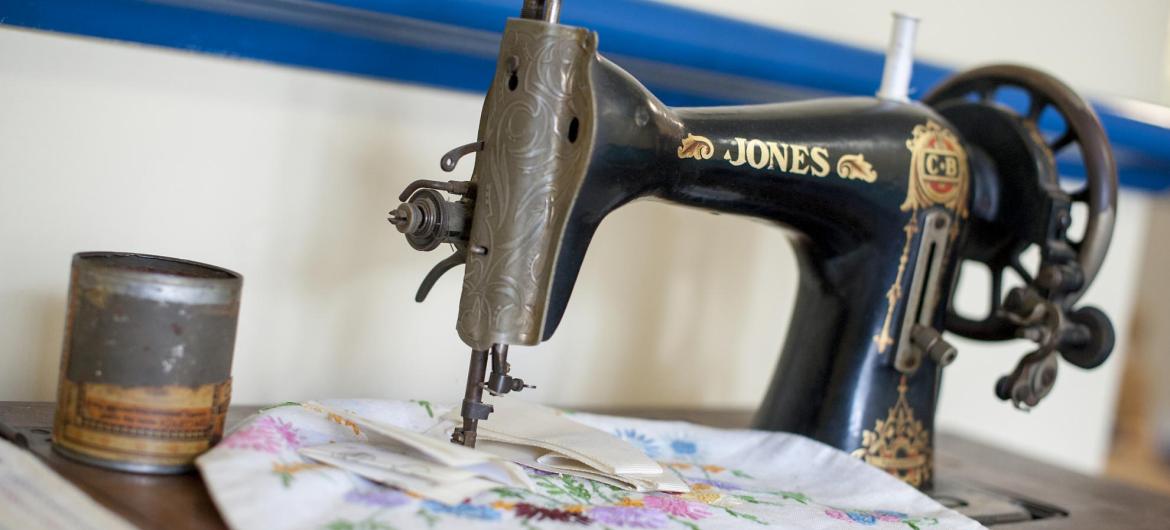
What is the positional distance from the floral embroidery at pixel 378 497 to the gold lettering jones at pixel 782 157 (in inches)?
12.5

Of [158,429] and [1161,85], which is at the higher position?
[1161,85]

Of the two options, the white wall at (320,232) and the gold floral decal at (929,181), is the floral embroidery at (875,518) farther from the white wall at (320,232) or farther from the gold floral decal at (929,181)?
the white wall at (320,232)

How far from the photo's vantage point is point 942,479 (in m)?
1.18

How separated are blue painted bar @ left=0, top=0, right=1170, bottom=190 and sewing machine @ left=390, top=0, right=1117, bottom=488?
190mm

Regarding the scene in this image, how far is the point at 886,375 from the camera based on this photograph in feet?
3.52

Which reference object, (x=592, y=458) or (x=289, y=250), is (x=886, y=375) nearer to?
(x=592, y=458)

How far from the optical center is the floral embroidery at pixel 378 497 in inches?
28.5

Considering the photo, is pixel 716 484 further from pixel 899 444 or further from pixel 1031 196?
pixel 1031 196

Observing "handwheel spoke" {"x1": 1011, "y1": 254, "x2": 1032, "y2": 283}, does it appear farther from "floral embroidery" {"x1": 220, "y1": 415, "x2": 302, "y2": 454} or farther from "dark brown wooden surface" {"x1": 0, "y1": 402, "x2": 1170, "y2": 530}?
"floral embroidery" {"x1": 220, "y1": 415, "x2": 302, "y2": 454}

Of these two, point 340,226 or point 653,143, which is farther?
point 340,226

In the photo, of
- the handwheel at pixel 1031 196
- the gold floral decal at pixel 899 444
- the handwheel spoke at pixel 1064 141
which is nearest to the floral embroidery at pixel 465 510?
the gold floral decal at pixel 899 444

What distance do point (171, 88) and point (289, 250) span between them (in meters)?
0.18

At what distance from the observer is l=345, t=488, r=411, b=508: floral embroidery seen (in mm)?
724

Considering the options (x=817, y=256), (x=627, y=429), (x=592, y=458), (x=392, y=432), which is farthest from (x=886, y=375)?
(x=392, y=432)
